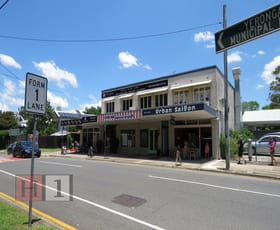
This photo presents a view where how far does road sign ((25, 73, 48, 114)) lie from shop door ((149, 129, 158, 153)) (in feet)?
63.8

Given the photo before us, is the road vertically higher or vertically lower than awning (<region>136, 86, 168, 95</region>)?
lower

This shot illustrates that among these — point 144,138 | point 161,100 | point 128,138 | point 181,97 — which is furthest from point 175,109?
point 128,138

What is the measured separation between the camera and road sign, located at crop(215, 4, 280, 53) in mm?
8992

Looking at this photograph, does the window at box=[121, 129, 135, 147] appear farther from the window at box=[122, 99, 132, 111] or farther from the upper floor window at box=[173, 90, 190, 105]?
the upper floor window at box=[173, 90, 190, 105]

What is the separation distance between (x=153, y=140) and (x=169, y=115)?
518cm

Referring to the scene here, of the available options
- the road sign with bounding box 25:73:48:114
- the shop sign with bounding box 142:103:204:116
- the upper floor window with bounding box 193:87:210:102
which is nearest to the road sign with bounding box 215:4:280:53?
the shop sign with bounding box 142:103:204:116

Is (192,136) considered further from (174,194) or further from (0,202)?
(0,202)

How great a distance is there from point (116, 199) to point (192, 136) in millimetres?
15297

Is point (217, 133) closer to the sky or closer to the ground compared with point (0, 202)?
closer to the sky

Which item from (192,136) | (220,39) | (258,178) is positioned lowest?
(258,178)

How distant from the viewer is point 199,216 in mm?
6031

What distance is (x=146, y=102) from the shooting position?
26.3m

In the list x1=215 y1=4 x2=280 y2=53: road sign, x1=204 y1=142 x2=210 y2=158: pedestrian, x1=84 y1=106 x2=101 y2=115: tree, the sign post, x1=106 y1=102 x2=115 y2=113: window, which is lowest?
x1=204 y1=142 x2=210 y2=158: pedestrian

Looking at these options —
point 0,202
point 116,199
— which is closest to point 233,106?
point 116,199
